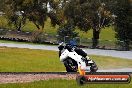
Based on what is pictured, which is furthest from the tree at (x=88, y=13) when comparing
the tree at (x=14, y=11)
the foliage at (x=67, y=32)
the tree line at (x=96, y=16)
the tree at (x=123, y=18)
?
the tree at (x=14, y=11)

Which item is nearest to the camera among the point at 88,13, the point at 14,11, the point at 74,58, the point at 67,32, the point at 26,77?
the point at 26,77

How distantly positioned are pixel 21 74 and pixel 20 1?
50.3 m

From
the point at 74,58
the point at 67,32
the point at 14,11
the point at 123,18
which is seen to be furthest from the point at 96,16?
the point at 74,58

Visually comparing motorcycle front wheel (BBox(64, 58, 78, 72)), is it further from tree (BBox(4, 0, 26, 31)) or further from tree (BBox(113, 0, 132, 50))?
tree (BBox(4, 0, 26, 31))

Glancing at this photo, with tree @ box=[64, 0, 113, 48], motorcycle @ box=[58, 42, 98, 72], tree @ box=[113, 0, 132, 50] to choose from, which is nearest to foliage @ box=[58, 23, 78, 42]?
tree @ box=[64, 0, 113, 48]

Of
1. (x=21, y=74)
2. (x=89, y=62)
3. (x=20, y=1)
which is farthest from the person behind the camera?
(x=20, y=1)

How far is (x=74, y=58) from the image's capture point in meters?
19.5

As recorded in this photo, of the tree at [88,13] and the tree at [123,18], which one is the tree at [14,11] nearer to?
the tree at [88,13]

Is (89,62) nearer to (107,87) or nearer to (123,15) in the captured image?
(107,87)

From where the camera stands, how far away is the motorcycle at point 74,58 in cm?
1944

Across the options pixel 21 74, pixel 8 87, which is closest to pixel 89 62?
pixel 21 74

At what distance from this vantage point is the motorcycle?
63.8ft

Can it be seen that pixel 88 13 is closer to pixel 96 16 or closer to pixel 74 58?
pixel 96 16

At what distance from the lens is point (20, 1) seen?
67.8 meters
